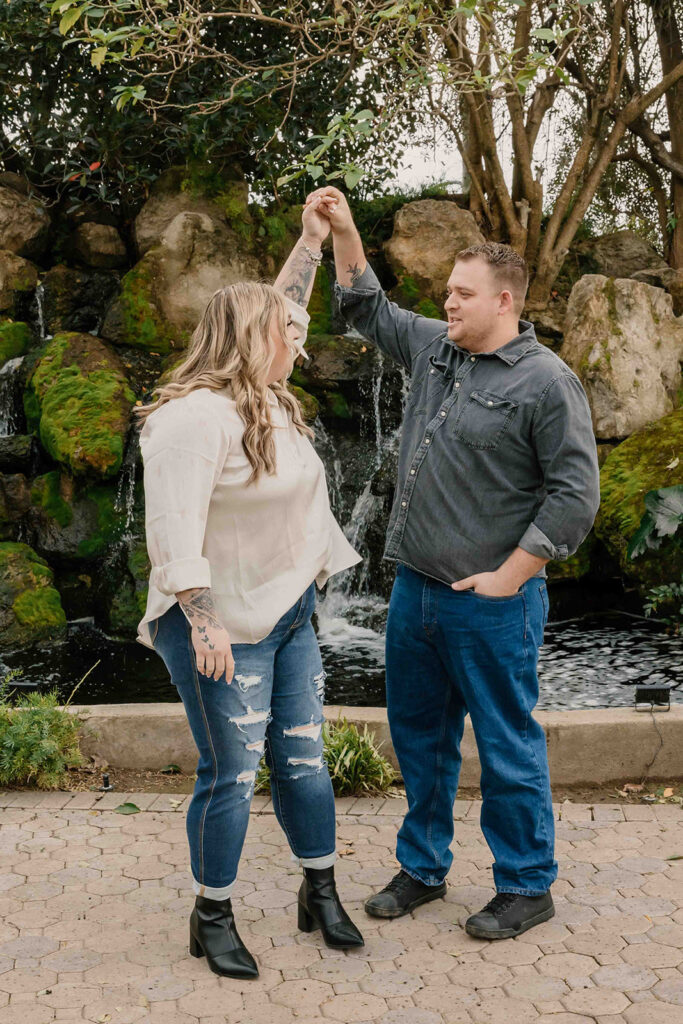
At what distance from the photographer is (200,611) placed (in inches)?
113

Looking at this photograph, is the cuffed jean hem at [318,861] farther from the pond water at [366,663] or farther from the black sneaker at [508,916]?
the pond water at [366,663]

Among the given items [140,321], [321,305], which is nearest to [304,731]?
[140,321]

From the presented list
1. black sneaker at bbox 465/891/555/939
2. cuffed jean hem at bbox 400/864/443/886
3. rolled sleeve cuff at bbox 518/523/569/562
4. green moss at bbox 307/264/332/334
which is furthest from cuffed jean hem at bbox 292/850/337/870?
green moss at bbox 307/264/332/334

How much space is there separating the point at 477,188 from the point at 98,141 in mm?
3983

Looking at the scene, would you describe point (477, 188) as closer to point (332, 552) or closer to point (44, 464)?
point (44, 464)

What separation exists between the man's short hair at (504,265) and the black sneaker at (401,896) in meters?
1.88

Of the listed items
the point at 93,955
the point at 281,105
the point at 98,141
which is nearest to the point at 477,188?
the point at 281,105

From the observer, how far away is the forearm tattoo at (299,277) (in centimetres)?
356

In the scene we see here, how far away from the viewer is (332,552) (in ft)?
10.9

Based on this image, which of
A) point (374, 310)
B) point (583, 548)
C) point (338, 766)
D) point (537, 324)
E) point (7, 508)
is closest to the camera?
point (374, 310)

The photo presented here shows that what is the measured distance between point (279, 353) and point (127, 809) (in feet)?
6.79

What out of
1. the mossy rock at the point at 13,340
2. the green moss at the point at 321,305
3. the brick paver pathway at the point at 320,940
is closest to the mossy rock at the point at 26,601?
the mossy rock at the point at 13,340

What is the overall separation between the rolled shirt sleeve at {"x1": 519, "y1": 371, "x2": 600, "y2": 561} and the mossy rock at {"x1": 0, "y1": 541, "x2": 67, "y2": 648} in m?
5.71

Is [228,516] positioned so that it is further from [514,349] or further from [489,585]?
[514,349]
